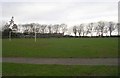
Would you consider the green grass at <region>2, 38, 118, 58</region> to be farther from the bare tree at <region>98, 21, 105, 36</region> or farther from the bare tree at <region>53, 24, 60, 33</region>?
the bare tree at <region>53, 24, 60, 33</region>

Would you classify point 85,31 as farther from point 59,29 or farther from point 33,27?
point 33,27

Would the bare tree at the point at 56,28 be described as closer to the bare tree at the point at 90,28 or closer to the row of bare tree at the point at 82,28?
the row of bare tree at the point at 82,28

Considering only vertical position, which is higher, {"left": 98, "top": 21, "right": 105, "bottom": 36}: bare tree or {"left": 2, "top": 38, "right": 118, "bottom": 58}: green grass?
{"left": 98, "top": 21, "right": 105, "bottom": 36}: bare tree

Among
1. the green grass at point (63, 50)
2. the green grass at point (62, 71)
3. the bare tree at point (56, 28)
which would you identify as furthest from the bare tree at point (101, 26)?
the green grass at point (62, 71)

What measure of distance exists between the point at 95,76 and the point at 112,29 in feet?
391

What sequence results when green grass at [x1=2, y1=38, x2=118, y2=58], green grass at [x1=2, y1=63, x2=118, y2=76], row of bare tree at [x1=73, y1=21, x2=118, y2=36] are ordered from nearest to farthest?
green grass at [x1=2, y1=63, x2=118, y2=76]
green grass at [x1=2, y1=38, x2=118, y2=58]
row of bare tree at [x1=73, y1=21, x2=118, y2=36]

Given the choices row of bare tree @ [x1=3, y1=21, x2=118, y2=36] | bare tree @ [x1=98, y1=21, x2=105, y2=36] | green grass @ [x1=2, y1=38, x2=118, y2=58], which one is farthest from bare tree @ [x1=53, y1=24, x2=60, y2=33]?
green grass @ [x1=2, y1=38, x2=118, y2=58]

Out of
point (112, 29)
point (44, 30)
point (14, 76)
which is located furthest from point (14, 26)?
point (14, 76)

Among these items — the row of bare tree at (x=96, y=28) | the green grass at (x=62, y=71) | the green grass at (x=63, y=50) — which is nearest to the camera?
the green grass at (x=62, y=71)

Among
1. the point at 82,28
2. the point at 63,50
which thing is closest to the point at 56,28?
the point at 82,28

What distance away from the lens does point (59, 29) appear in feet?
474

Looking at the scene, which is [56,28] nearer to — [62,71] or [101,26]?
[101,26]

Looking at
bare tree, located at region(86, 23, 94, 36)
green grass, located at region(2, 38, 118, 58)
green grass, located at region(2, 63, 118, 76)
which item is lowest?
green grass, located at region(2, 38, 118, 58)

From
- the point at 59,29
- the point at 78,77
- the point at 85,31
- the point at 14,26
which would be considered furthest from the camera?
the point at 59,29
